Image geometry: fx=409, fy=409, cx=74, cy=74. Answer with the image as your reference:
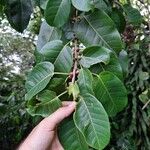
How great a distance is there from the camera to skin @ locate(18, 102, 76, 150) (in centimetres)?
74

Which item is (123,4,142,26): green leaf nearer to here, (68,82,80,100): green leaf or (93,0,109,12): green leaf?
(93,0,109,12): green leaf

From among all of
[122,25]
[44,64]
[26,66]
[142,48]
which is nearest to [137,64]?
[142,48]

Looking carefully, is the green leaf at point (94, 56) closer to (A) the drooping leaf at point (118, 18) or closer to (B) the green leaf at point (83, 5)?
(B) the green leaf at point (83, 5)

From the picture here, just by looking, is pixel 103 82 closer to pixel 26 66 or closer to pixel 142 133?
pixel 142 133

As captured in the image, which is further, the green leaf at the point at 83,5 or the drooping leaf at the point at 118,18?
the drooping leaf at the point at 118,18

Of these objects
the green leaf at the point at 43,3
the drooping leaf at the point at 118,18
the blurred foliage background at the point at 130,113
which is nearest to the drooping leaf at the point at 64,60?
the green leaf at the point at 43,3

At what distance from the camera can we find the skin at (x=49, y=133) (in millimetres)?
739

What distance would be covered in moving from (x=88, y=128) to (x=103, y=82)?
0.09 metres

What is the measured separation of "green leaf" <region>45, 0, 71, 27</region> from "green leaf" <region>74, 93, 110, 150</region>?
0.19 meters

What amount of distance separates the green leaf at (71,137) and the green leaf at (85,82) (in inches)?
2.6

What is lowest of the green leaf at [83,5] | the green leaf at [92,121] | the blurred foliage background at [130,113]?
the blurred foliage background at [130,113]

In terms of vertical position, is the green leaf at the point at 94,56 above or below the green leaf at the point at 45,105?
above

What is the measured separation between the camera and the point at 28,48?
24.0ft

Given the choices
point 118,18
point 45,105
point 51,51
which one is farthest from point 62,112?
point 118,18
